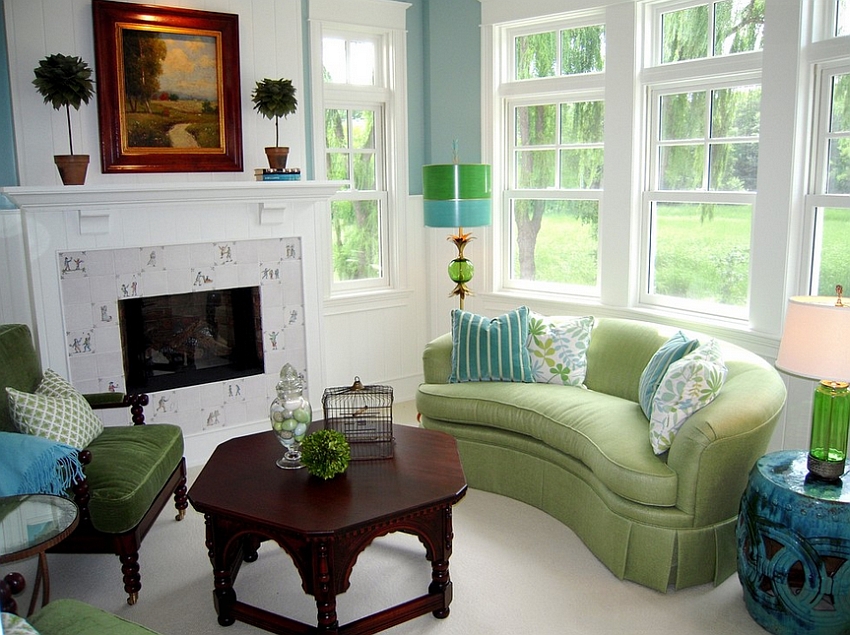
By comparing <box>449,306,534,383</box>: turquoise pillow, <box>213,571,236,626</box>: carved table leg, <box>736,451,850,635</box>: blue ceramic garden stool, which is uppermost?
<box>449,306,534,383</box>: turquoise pillow

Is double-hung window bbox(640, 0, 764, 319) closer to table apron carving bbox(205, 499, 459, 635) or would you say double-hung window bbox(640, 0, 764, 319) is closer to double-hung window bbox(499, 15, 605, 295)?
double-hung window bbox(499, 15, 605, 295)

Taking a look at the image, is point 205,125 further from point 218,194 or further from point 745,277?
point 745,277

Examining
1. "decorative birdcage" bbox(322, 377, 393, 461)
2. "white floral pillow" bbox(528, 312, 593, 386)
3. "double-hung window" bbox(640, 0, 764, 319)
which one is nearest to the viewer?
"decorative birdcage" bbox(322, 377, 393, 461)

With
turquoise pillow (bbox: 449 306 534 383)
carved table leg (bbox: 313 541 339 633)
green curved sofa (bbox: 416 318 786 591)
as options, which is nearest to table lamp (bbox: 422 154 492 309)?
turquoise pillow (bbox: 449 306 534 383)

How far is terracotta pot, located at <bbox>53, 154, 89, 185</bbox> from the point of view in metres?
3.89

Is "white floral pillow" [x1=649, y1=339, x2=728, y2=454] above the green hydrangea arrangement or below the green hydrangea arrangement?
above

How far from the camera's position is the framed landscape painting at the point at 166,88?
4.17 meters

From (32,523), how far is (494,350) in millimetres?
2414

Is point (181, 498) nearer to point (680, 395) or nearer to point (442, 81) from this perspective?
point (680, 395)

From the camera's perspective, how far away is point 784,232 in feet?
12.5

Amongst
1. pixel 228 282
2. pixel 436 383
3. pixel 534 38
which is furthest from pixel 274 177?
pixel 534 38

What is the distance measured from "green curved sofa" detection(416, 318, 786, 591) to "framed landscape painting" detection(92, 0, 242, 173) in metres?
1.80

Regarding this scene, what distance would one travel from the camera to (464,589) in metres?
3.14

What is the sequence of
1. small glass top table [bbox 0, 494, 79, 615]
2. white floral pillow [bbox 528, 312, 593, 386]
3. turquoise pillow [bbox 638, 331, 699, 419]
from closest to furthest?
small glass top table [bbox 0, 494, 79, 615] < turquoise pillow [bbox 638, 331, 699, 419] < white floral pillow [bbox 528, 312, 593, 386]
